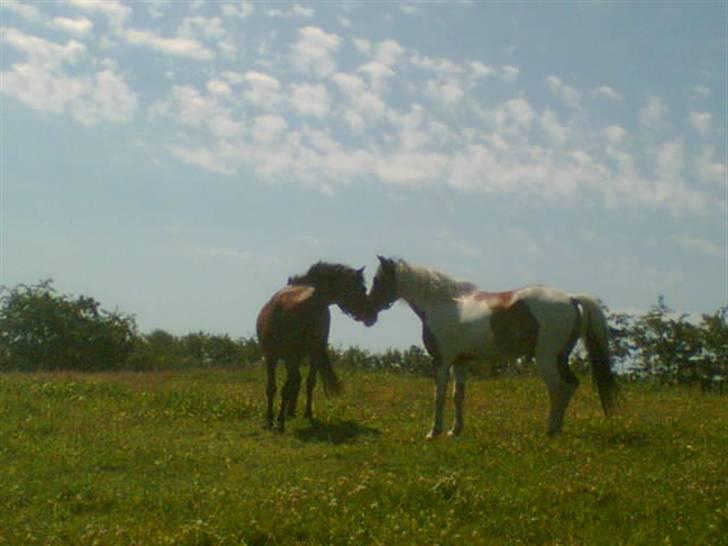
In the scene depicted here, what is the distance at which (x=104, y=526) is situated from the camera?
30.7 ft

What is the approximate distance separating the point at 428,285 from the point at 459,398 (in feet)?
5.72

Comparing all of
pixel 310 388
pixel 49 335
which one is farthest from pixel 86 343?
pixel 310 388

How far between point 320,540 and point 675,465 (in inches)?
191

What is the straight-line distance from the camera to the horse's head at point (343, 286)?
16.3 m

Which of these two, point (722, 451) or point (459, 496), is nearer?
point (459, 496)

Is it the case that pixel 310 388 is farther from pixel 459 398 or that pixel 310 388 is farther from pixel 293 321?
pixel 459 398

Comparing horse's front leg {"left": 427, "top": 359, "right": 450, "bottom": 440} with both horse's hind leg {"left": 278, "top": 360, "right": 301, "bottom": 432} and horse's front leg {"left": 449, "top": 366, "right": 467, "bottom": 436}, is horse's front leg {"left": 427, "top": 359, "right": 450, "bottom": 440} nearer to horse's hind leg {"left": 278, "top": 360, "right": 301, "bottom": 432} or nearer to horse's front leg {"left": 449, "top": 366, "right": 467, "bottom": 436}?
horse's front leg {"left": 449, "top": 366, "right": 467, "bottom": 436}

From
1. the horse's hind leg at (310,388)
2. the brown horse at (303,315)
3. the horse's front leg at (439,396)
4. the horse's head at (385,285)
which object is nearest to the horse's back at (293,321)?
Answer: the brown horse at (303,315)

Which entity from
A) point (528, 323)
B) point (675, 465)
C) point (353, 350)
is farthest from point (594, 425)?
point (353, 350)

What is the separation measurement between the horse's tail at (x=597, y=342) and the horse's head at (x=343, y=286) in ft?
11.8

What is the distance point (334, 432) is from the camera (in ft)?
49.7

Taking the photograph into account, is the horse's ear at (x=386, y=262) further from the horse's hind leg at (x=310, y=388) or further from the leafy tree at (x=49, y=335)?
the leafy tree at (x=49, y=335)

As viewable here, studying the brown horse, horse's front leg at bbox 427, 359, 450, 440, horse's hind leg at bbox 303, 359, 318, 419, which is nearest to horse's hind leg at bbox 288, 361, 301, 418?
the brown horse

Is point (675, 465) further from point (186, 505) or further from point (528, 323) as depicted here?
point (186, 505)
